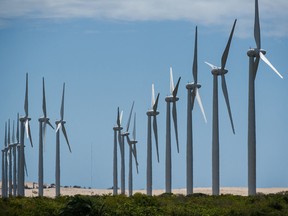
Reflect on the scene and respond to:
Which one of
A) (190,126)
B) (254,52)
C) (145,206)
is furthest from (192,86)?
(145,206)

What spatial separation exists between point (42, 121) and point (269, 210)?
62014 millimetres

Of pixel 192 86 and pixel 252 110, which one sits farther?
pixel 192 86

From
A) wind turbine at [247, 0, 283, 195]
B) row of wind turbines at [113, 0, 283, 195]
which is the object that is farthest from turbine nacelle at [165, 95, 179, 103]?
wind turbine at [247, 0, 283, 195]

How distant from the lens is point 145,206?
7244 cm

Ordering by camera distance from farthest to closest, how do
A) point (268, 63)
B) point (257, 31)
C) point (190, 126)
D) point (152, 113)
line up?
point (152, 113) → point (190, 126) → point (257, 31) → point (268, 63)

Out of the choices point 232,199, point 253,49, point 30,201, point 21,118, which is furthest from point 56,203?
point 21,118

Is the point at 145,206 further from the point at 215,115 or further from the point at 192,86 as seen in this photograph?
the point at 192,86

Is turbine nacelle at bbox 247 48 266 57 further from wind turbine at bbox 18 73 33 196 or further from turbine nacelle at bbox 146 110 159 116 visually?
wind turbine at bbox 18 73 33 196

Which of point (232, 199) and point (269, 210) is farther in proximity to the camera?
point (232, 199)

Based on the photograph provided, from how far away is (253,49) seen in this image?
84.1 meters

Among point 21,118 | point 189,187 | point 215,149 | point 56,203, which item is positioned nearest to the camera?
point 56,203

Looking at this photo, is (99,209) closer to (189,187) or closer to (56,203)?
(56,203)

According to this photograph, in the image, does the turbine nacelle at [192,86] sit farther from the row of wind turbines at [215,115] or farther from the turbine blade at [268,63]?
the turbine blade at [268,63]

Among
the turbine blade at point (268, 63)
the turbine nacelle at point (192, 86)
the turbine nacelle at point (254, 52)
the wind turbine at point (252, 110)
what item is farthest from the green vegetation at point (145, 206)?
the turbine nacelle at point (192, 86)
